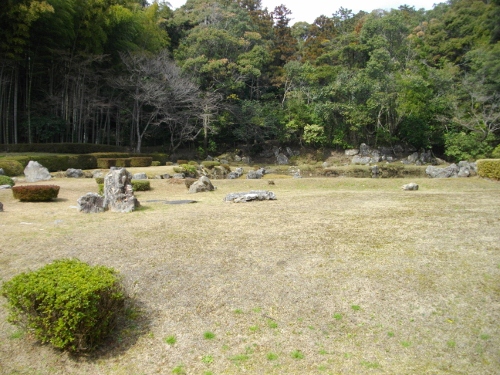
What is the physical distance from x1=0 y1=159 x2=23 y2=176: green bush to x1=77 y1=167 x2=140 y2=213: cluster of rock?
9.80 metres

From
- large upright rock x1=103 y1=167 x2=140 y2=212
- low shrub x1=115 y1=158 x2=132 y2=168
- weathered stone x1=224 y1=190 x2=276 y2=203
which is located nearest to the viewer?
large upright rock x1=103 y1=167 x2=140 y2=212

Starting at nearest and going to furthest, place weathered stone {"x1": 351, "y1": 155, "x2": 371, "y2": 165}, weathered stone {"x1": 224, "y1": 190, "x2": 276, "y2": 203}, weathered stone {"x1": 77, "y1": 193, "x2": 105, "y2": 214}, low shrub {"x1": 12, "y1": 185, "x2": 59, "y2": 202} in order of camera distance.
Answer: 1. weathered stone {"x1": 77, "y1": 193, "x2": 105, "y2": 214}
2. low shrub {"x1": 12, "y1": 185, "x2": 59, "y2": 202}
3. weathered stone {"x1": 224, "y1": 190, "x2": 276, "y2": 203}
4. weathered stone {"x1": 351, "y1": 155, "x2": 371, "y2": 165}

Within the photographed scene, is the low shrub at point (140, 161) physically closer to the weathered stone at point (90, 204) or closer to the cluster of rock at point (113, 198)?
the cluster of rock at point (113, 198)

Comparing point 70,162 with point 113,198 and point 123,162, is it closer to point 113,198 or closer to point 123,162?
point 123,162

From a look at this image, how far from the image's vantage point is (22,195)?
11711 millimetres

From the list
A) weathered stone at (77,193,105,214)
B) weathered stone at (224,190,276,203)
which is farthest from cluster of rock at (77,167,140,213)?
weathered stone at (224,190,276,203)

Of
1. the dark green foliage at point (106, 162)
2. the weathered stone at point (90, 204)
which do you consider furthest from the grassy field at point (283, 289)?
the dark green foliage at point (106, 162)

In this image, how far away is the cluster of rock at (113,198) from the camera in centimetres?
1028

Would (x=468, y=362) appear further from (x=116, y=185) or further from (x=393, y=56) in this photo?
(x=393, y=56)

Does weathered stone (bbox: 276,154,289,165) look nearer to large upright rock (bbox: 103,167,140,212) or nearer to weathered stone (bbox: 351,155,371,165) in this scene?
weathered stone (bbox: 351,155,371,165)

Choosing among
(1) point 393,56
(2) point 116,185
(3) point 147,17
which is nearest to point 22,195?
(2) point 116,185

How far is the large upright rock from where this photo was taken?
10492 millimetres

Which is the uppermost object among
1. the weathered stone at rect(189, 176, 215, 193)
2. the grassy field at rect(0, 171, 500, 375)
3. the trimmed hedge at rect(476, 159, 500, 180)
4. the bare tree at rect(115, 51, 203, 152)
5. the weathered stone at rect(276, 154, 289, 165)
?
the bare tree at rect(115, 51, 203, 152)

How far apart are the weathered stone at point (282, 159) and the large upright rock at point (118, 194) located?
2737 cm
